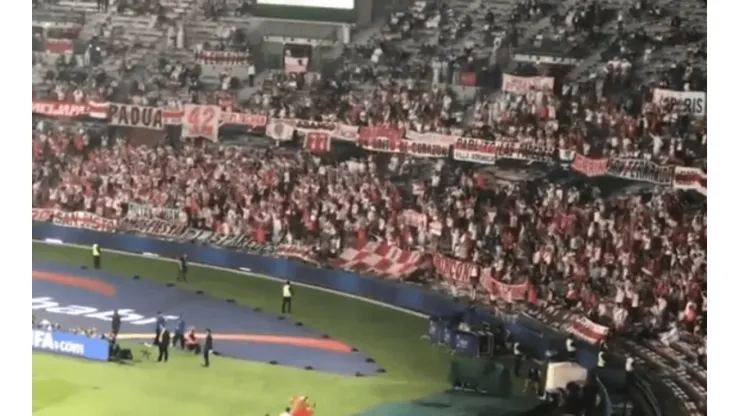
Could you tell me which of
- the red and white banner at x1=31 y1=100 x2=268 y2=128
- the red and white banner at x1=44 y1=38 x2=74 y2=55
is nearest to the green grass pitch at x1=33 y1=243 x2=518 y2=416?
the red and white banner at x1=31 y1=100 x2=268 y2=128

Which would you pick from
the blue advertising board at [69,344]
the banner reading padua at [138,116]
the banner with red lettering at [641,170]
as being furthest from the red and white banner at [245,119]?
the banner with red lettering at [641,170]

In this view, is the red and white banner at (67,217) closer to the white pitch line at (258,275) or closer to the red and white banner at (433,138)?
the white pitch line at (258,275)

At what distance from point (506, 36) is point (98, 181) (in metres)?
1.77

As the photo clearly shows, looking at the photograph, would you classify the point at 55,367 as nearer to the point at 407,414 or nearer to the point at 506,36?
the point at 407,414

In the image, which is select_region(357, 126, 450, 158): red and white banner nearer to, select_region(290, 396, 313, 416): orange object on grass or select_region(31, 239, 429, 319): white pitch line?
select_region(31, 239, 429, 319): white pitch line

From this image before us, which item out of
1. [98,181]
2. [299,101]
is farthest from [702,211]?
[98,181]

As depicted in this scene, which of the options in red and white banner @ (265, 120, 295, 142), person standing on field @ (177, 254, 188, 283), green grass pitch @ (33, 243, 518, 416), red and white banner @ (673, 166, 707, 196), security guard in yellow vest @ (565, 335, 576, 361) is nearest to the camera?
red and white banner @ (673, 166, 707, 196)

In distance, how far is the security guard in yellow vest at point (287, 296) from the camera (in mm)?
3654

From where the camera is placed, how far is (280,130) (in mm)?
3656

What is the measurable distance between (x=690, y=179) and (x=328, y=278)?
56.2 inches

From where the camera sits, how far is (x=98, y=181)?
12.5 ft

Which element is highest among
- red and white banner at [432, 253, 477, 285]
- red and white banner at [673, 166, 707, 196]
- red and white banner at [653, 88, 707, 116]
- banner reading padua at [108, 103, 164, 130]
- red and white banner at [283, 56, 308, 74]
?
red and white banner at [283, 56, 308, 74]

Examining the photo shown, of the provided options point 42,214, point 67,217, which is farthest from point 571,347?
point 42,214

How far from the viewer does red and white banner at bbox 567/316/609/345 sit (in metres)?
3.42
